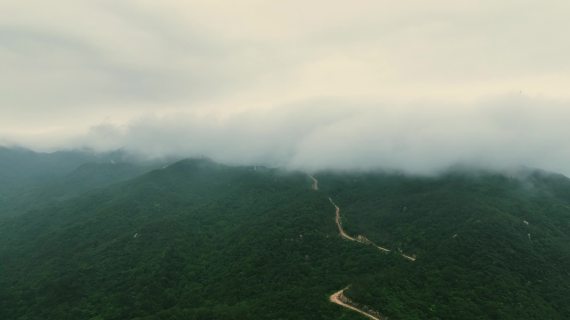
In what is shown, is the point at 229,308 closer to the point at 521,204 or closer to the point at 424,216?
the point at 424,216

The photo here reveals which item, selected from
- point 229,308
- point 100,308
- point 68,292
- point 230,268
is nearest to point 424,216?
point 230,268

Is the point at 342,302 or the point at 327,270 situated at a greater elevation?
the point at 327,270

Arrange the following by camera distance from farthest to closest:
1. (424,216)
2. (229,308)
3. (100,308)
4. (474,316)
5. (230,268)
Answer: (424,216), (230,268), (100,308), (229,308), (474,316)

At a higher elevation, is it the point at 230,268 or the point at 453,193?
the point at 453,193

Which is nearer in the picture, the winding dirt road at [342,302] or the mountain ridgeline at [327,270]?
the winding dirt road at [342,302]

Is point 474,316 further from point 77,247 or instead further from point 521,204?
point 77,247

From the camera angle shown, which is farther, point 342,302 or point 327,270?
point 327,270

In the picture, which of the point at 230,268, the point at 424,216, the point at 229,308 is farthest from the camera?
the point at 424,216

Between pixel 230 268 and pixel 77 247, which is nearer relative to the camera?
pixel 230 268

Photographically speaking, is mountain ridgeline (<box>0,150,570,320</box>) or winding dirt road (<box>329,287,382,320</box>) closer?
winding dirt road (<box>329,287,382,320</box>)

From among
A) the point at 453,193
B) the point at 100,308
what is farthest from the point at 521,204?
the point at 100,308
